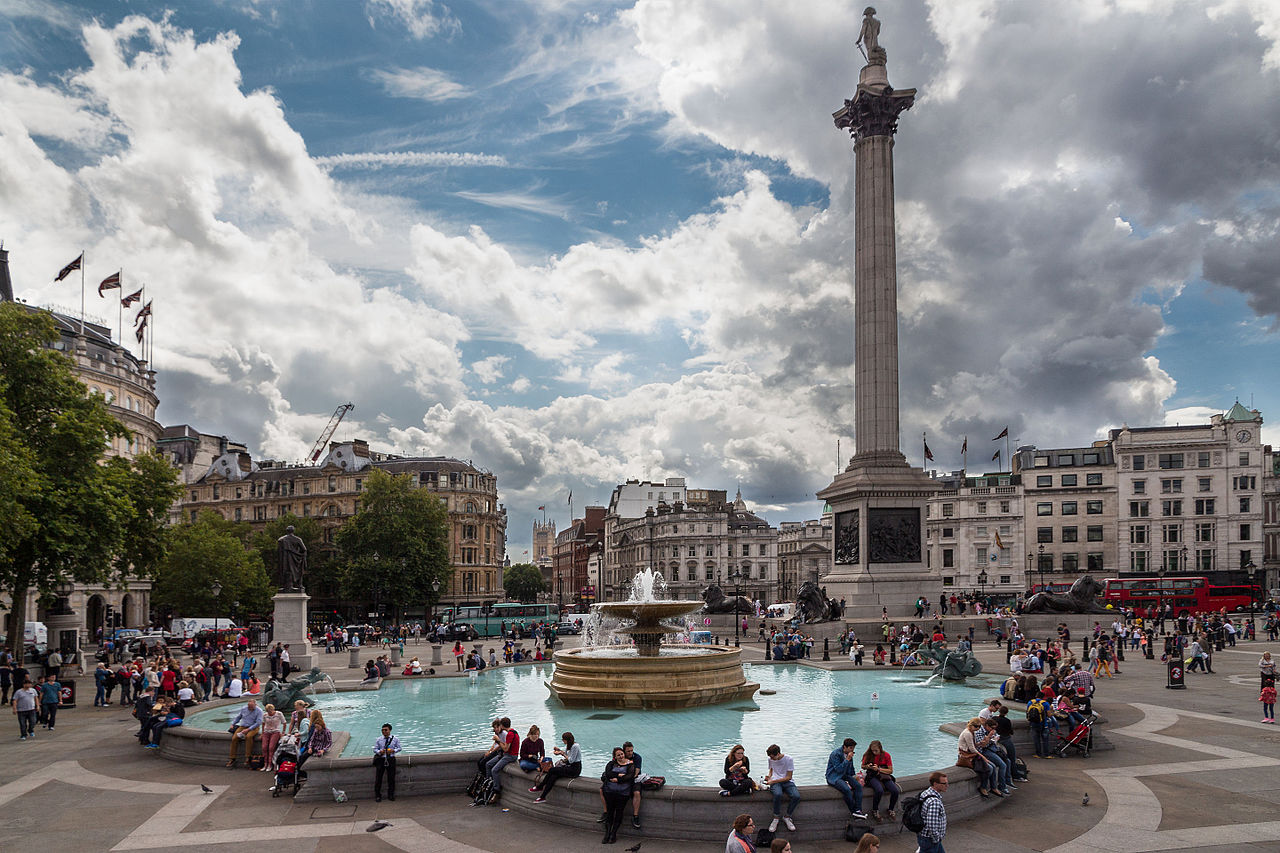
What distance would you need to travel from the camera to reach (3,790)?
48.3 feet

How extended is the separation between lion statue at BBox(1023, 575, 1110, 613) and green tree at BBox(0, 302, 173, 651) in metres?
40.2

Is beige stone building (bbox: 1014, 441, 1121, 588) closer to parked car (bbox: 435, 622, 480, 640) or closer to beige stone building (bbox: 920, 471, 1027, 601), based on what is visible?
beige stone building (bbox: 920, 471, 1027, 601)

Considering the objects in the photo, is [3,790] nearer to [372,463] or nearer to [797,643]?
[797,643]

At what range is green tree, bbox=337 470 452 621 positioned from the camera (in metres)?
70.9

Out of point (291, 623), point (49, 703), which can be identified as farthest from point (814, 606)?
A: point (49, 703)

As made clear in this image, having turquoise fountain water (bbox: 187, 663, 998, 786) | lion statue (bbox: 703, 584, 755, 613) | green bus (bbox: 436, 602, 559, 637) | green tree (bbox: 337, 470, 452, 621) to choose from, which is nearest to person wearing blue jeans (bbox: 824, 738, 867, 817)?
turquoise fountain water (bbox: 187, 663, 998, 786)

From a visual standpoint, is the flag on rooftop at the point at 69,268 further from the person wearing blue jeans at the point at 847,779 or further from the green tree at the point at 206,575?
the person wearing blue jeans at the point at 847,779

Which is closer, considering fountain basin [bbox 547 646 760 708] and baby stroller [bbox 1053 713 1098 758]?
baby stroller [bbox 1053 713 1098 758]

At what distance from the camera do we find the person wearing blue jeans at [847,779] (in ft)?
38.0

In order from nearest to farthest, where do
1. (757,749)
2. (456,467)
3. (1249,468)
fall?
1. (757,749)
2. (1249,468)
3. (456,467)

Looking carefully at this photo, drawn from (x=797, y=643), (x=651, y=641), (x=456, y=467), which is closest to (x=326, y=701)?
(x=651, y=641)

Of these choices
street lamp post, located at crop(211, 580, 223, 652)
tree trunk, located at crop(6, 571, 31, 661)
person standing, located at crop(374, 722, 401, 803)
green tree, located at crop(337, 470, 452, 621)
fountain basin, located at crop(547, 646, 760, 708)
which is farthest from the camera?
green tree, located at crop(337, 470, 452, 621)

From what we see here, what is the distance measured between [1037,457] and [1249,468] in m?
17.4

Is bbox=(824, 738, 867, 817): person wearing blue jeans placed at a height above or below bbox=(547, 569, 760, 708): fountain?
above
